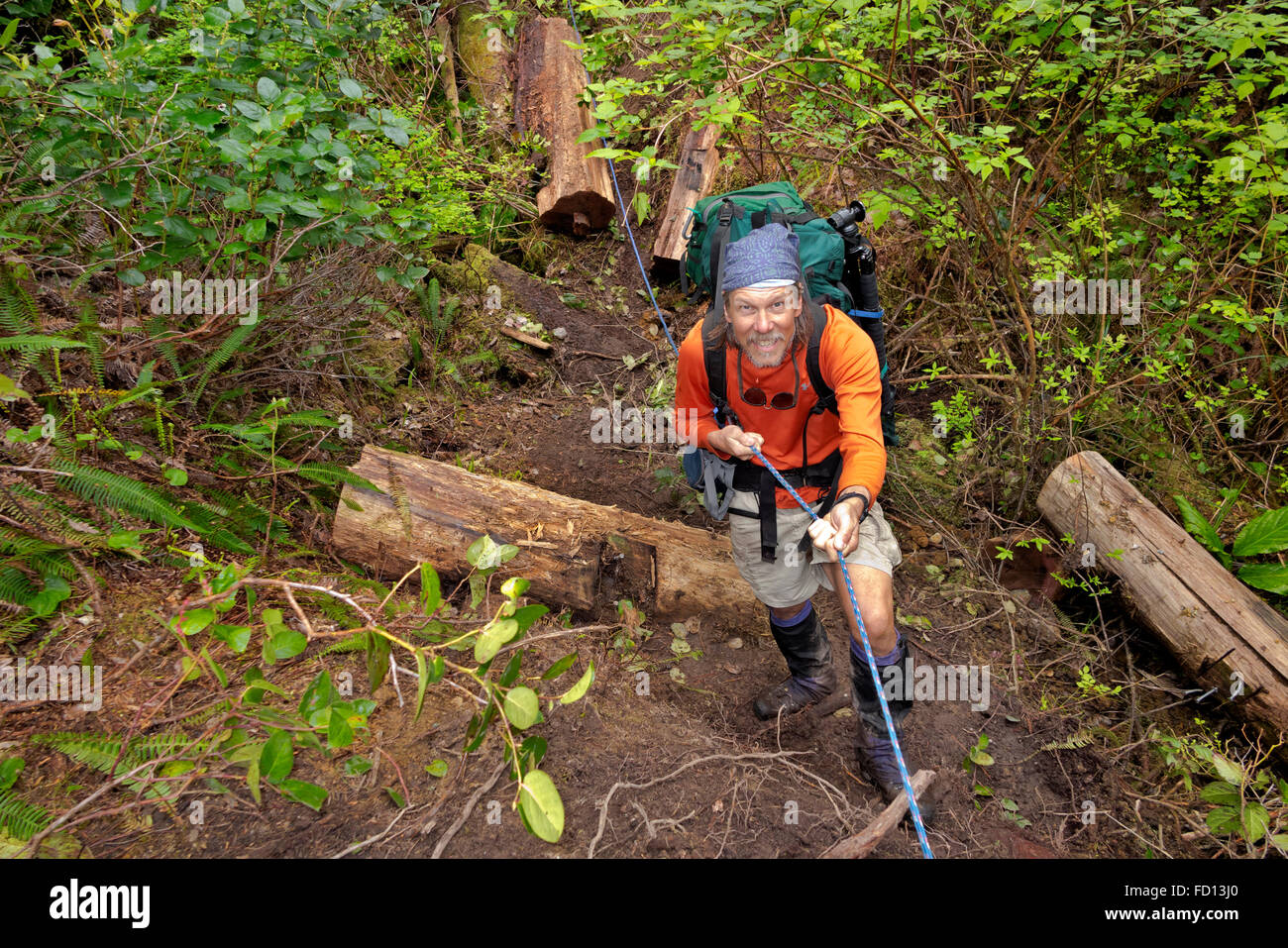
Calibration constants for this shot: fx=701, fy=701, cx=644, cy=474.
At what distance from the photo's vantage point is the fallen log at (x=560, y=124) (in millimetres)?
7320

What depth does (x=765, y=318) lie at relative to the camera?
3.03 metres

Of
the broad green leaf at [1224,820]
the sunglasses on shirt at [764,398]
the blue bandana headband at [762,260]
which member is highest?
the blue bandana headband at [762,260]

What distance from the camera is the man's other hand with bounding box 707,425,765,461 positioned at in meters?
3.37

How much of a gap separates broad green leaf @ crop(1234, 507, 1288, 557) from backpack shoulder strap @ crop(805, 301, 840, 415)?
3171 millimetres

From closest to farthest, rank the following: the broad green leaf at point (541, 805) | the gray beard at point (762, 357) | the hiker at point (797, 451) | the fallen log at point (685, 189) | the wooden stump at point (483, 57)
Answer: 1. the broad green leaf at point (541, 805)
2. the hiker at point (797, 451)
3. the gray beard at point (762, 357)
4. the fallen log at point (685, 189)
5. the wooden stump at point (483, 57)

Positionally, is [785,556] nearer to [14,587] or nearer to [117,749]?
[117,749]

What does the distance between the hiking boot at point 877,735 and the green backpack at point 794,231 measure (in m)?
1.84

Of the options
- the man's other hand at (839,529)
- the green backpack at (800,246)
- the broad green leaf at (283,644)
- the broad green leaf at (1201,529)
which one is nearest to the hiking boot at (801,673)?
the man's other hand at (839,529)

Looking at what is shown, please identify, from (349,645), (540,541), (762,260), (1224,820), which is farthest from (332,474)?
(1224,820)

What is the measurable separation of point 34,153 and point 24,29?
4.53 m

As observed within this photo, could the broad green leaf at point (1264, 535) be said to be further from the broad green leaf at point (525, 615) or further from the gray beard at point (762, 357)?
the broad green leaf at point (525, 615)

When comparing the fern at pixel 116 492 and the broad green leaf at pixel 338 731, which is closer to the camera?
the broad green leaf at pixel 338 731

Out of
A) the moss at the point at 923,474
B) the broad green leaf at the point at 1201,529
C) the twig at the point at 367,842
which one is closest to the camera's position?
the twig at the point at 367,842

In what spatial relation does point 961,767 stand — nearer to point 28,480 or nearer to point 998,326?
point 998,326
